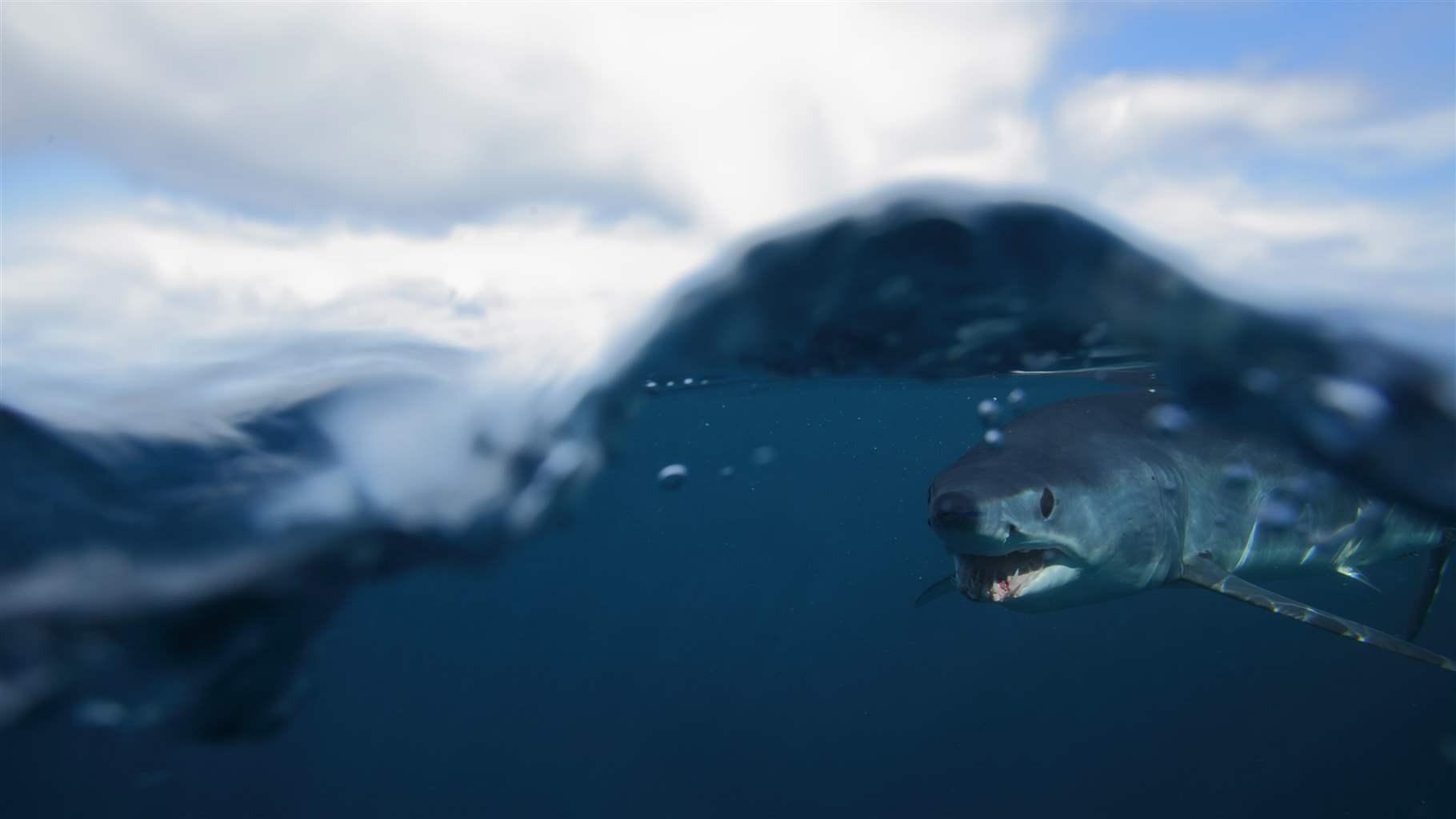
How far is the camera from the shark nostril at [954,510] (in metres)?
4.46

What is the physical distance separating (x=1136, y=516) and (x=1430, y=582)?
6.71m

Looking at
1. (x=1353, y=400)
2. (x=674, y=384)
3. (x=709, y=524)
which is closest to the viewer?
(x=1353, y=400)

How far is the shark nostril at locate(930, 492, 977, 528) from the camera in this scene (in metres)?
4.46

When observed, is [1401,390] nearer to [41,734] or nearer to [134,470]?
[134,470]

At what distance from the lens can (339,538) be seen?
696 centimetres

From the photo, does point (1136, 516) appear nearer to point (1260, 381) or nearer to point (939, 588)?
point (939, 588)

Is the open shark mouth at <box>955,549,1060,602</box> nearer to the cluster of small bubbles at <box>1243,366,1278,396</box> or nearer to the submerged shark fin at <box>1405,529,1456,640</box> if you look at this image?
the cluster of small bubbles at <box>1243,366,1278,396</box>

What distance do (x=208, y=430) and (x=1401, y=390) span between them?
438 inches

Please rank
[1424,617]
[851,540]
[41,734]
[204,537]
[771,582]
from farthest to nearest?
[851,540] < [771,582] < [1424,617] < [41,734] < [204,537]

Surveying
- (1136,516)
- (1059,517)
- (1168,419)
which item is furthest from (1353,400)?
(1059,517)

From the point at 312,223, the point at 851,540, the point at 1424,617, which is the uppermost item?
the point at 312,223

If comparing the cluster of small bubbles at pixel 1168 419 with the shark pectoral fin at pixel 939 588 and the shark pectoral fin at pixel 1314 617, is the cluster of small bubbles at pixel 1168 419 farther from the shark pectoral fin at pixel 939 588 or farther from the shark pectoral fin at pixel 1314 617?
the shark pectoral fin at pixel 939 588

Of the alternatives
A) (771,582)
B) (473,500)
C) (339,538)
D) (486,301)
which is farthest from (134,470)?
(771,582)

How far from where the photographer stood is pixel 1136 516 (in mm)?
5781
